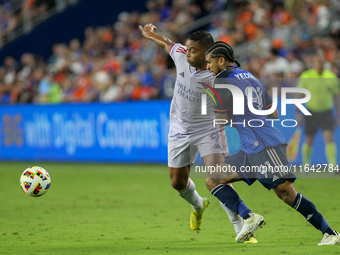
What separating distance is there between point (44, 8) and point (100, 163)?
10.9m

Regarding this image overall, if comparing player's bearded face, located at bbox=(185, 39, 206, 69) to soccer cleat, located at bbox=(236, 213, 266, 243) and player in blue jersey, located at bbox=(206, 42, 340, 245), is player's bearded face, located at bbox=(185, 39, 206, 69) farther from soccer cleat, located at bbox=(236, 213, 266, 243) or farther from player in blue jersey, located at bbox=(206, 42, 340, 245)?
soccer cleat, located at bbox=(236, 213, 266, 243)

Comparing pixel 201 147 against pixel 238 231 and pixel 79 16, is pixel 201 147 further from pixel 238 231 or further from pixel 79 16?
pixel 79 16

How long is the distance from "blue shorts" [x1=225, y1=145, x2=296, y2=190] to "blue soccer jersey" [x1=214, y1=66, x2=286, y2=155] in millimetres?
64

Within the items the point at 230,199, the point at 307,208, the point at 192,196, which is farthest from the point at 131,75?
the point at 307,208

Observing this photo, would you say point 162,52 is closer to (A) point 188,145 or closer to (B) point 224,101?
(A) point 188,145

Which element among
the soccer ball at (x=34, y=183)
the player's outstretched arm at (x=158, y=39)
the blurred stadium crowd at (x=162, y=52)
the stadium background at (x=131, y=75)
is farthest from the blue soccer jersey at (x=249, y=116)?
the blurred stadium crowd at (x=162, y=52)

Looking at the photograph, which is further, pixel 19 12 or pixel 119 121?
pixel 19 12

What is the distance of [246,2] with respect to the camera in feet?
65.9

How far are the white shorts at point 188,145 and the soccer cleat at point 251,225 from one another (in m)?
1.18

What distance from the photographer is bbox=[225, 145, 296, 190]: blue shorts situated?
251 inches

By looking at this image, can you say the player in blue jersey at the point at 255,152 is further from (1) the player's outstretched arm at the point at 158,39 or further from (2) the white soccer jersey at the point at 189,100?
(1) the player's outstretched arm at the point at 158,39

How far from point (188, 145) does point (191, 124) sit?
0.26m

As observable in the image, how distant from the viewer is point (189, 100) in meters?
7.70

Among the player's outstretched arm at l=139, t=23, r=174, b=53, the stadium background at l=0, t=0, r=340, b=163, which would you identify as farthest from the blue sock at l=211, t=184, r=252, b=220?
the stadium background at l=0, t=0, r=340, b=163
